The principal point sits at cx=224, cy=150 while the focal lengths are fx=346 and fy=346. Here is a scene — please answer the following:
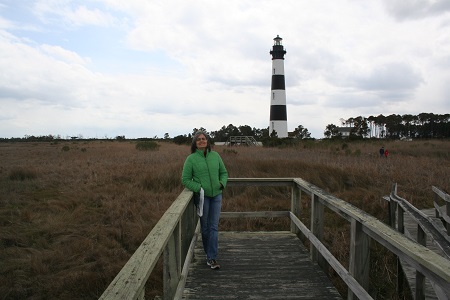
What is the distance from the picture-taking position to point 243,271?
13.9ft

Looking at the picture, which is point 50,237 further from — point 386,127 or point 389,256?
point 386,127

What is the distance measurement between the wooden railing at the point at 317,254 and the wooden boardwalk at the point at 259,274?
0.90 ft

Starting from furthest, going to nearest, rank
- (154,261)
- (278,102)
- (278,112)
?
(278,112) < (278,102) < (154,261)

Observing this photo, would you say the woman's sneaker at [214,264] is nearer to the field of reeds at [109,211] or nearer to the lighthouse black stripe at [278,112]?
the field of reeds at [109,211]

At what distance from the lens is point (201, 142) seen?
403cm

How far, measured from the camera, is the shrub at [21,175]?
1376 cm

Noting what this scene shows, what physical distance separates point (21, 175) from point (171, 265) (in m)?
13.5

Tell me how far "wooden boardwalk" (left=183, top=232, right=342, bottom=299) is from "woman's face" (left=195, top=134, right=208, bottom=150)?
59.2 inches

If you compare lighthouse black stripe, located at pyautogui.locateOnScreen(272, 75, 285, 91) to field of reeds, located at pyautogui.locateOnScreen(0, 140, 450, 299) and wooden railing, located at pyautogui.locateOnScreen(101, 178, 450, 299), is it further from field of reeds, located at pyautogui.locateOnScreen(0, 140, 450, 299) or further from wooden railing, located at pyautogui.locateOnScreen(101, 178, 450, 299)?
wooden railing, located at pyautogui.locateOnScreen(101, 178, 450, 299)

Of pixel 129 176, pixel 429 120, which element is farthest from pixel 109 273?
pixel 429 120

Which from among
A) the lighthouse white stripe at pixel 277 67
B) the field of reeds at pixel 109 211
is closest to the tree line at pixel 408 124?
the lighthouse white stripe at pixel 277 67

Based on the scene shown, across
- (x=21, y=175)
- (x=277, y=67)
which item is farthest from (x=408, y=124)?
(x=21, y=175)

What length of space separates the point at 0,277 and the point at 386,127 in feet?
292

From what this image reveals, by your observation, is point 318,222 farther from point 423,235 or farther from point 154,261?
point 154,261
